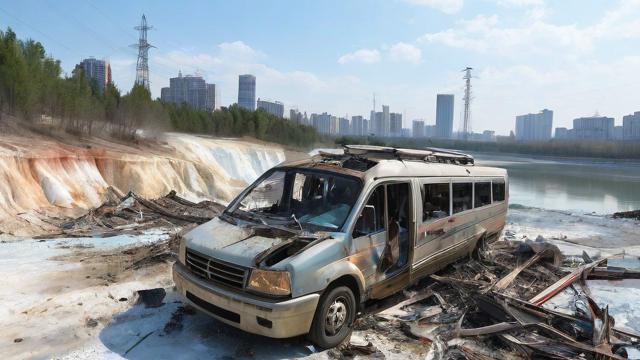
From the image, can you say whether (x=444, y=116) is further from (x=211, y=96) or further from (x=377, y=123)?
(x=211, y=96)

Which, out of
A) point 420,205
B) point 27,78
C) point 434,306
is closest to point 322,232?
point 420,205

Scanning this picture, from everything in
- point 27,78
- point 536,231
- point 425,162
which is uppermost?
point 27,78

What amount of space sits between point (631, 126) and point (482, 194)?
577 ft

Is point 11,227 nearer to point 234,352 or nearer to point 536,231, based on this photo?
point 234,352

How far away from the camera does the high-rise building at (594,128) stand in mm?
170250

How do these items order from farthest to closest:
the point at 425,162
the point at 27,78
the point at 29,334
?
the point at 27,78
the point at 425,162
the point at 29,334

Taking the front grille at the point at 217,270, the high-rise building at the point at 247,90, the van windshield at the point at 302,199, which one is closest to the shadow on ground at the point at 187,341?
the front grille at the point at 217,270

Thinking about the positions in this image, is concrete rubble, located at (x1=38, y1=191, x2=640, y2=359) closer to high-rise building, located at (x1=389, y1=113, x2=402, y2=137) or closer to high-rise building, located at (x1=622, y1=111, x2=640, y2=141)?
high-rise building, located at (x1=622, y1=111, x2=640, y2=141)

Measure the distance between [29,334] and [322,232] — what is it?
3.34 meters

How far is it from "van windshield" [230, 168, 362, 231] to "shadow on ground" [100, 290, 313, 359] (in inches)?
50.4

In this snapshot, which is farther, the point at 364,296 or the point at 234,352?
the point at 364,296

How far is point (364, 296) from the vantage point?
17.4 feet

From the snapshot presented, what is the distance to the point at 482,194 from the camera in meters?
9.02

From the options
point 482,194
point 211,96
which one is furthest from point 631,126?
point 482,194
